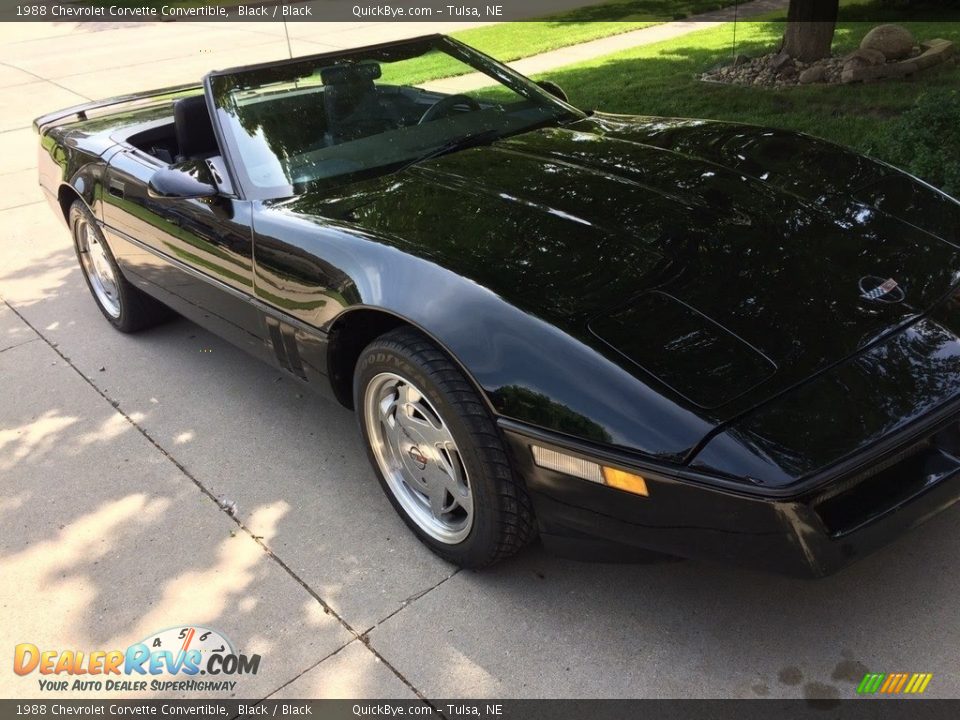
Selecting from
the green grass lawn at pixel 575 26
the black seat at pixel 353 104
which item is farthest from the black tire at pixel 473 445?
the green grass lawn at pixel 575 26

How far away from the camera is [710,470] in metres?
2.05

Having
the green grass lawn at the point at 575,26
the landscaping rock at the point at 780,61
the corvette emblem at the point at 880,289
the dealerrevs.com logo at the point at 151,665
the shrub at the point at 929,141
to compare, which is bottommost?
the green grass lawn at the point at 575,26

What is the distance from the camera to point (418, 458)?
284 cm

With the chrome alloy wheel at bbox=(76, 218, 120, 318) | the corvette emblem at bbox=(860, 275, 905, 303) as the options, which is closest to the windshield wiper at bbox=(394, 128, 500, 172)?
the corvette emblem at bbox=(860, 275, 905, 303)

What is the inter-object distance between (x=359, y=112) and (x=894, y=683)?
9.08 feet

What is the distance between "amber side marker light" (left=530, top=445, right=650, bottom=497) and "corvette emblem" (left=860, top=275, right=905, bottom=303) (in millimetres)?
875

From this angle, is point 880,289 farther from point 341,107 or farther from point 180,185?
point 180,185

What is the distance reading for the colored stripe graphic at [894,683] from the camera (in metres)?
2.26

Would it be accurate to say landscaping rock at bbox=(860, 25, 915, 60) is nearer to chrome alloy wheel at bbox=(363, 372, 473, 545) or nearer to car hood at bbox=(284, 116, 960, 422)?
car hood at bbox=(284, 116, 960, 422)

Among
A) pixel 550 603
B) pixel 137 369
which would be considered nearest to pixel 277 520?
pixel 550 603

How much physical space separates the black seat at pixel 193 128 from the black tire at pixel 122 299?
71cm

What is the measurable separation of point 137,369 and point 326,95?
171 centimetres

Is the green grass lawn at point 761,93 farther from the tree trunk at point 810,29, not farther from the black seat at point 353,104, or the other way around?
the black seat at point 353,104

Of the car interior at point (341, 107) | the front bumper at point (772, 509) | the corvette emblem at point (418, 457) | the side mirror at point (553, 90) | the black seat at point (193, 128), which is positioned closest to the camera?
the front bumper at point (772, 509)
